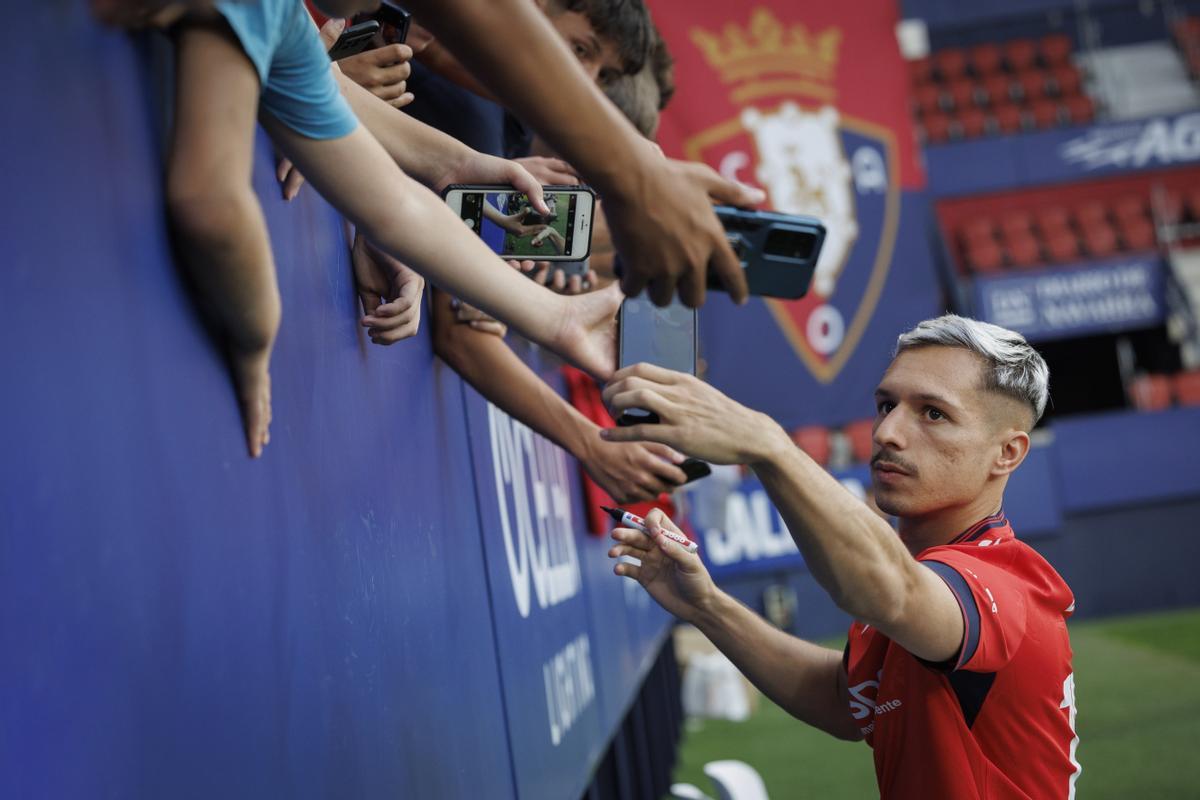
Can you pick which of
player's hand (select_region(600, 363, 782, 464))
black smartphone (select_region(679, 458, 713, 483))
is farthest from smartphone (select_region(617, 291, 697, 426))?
black smartphone (select_region(679, 458, 713, 483))

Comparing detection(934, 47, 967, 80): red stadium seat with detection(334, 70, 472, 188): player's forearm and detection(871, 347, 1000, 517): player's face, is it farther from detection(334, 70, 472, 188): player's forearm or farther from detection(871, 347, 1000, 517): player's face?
detection(334, 70, 472, 188): player's forearm

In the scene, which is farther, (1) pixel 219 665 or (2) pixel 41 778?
(1) pixel 219 665

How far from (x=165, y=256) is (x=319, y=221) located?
1.56ft

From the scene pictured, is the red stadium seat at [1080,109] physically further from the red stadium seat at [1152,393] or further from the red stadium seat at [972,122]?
the red stadium seat at [1152,393]

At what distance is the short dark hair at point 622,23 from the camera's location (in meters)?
1.97

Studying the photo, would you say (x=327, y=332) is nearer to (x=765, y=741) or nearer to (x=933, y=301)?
(x=765, y=741)

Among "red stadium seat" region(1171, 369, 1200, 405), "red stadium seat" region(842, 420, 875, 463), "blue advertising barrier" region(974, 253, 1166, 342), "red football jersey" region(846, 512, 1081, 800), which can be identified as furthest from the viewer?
"blue advertising barrier" region(974, 253, 1166, 342)

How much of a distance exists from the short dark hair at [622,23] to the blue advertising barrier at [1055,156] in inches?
427

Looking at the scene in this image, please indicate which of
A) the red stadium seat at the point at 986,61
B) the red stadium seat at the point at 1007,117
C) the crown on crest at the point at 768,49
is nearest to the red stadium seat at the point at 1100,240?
the red stadium seat at the point at 1007,117

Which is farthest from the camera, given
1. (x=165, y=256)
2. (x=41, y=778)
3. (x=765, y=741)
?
(x=765, y=741)

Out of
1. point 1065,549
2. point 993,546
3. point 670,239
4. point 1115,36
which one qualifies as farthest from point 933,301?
point 670,239

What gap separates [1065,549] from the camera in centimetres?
1012

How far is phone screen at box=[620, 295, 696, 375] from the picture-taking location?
4.45 ft

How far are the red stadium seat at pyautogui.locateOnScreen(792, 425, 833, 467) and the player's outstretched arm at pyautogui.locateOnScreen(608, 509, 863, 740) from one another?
28.9 feet
